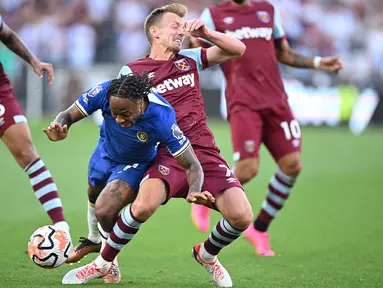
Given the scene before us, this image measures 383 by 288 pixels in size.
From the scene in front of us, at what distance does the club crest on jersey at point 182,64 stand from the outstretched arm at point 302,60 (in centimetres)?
238

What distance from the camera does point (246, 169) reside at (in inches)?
352

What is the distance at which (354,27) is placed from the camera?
23844 millimetres

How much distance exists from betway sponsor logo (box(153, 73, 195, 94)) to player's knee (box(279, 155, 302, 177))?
6.91ft

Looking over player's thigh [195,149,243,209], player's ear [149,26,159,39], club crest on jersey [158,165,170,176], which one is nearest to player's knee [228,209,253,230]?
player's thigh [195,149,243,209]

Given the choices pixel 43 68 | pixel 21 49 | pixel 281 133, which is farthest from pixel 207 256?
pixel 21 49

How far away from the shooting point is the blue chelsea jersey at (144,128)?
257 inches

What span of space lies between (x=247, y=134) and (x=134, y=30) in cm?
1534

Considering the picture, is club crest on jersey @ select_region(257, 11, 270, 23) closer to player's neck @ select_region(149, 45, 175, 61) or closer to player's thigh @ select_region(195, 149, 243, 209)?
player's neck @ select_region(149, 45, 175, 61)

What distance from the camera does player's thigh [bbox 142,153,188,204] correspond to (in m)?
6.71

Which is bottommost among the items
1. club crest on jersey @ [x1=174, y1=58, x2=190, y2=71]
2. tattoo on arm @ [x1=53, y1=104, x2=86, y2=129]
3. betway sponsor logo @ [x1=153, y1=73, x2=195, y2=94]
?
betway sponsor logo @ [x1=153, y1=73, x2=195, y2=94]

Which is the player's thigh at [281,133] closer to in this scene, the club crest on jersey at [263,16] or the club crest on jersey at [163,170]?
the club crest on jersey at [263,16]

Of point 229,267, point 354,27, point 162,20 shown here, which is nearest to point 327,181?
point 229,267

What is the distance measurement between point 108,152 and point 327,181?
7.78 m

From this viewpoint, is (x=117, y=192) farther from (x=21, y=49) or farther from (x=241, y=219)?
(x=21, y=49)
